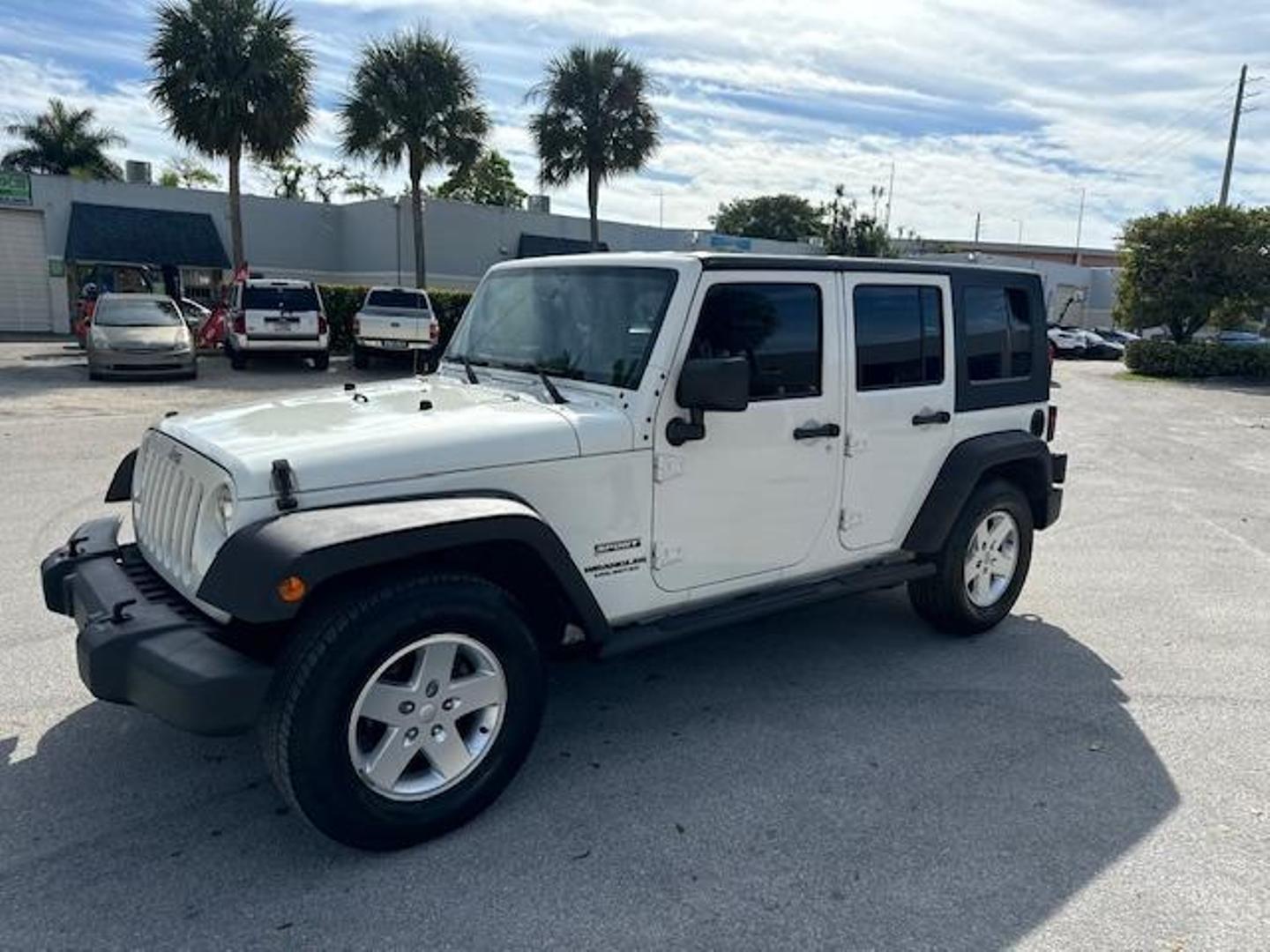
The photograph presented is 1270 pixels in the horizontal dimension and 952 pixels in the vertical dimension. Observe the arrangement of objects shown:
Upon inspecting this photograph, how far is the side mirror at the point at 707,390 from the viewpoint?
3332 mm

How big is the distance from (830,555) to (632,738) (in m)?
1.25

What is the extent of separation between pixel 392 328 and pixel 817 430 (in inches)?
636

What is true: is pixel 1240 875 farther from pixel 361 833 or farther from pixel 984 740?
pixel 361 833

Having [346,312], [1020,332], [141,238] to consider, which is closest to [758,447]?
[1020,332]

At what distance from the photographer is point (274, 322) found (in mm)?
18344

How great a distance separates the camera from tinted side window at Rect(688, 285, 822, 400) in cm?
371

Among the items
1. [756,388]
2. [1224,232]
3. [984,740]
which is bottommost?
[984,740]

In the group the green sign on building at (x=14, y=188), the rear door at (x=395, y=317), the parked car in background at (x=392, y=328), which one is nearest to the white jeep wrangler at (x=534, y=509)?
the parked car in background at (x=392, y=328)

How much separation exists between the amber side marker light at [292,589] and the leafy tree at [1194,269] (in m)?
30.9

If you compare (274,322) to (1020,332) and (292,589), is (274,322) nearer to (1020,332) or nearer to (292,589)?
(1020,332)

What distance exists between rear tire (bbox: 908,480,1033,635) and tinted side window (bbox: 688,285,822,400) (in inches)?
52.0

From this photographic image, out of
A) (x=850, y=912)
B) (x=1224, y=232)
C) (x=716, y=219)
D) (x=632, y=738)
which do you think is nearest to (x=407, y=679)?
(x=632, y=738)

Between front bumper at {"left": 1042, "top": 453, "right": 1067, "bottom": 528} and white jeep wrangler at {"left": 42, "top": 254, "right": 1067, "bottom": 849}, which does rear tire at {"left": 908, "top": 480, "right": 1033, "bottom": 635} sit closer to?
white jeep wrangler at {"left": 42, "top": 254, "right": 1067, "bottom": 849}

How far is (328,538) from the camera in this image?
267cm
